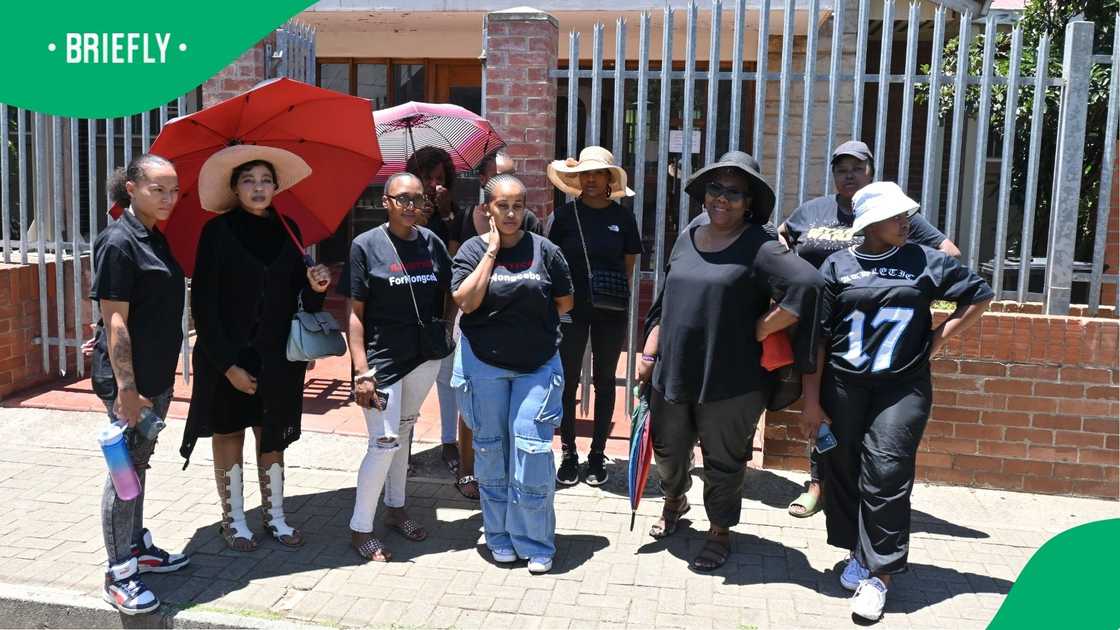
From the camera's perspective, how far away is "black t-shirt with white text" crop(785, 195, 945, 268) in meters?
4.82

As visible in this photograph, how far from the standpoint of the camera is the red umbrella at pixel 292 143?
4.37 metres

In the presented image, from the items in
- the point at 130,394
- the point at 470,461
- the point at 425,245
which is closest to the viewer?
the point at 130,394

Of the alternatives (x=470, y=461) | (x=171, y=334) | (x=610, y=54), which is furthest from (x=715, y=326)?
(x=610, y=54)

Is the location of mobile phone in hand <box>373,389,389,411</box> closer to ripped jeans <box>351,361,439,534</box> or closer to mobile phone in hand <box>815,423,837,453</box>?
ripped jeans <box>351,361,439,534</box>

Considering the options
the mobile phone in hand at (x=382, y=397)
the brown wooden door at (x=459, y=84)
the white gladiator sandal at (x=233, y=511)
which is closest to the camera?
the mobile phone in hand at (x=382, y=397)

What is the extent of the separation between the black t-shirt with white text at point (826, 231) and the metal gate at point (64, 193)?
157 inches

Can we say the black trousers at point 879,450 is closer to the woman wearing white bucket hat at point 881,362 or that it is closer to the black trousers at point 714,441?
the woman wearing white bucket hat at point 881,362

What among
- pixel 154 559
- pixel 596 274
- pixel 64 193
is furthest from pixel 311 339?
pixel 64 193

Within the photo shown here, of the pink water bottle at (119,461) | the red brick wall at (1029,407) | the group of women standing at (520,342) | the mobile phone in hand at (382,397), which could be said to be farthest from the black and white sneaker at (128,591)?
the red brick wall at (1029,407)

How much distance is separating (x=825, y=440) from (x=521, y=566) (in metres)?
1.51

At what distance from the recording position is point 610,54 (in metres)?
10.6

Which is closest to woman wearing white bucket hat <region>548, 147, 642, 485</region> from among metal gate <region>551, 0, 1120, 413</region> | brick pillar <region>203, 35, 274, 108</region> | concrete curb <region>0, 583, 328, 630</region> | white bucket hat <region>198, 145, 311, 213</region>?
metal gate <region>551, 0, 1120, 413</region>

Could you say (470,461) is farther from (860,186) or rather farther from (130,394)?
(860,186)

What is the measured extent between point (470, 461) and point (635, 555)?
4.04 feet
